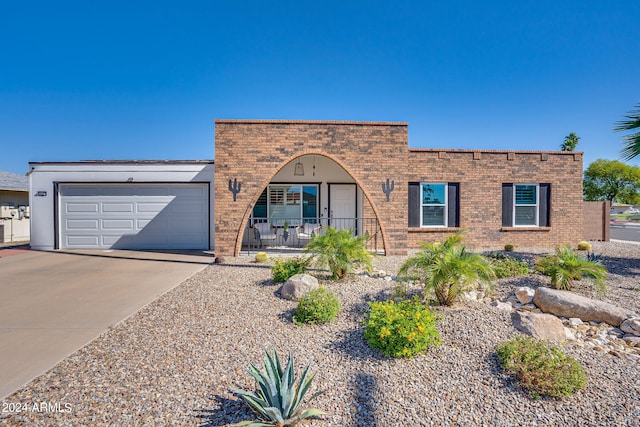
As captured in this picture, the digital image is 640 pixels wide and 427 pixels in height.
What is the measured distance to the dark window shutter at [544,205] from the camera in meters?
10.9

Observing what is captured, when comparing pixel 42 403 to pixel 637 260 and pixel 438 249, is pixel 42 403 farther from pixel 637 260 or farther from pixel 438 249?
pixel 637 260

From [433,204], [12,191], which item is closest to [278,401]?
[433,204]

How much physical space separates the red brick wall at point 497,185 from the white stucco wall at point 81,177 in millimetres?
8073

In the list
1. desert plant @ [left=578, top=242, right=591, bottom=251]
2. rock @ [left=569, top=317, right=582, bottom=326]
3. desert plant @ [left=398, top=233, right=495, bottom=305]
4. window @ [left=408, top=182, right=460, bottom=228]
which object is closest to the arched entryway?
window @ [left=408, top=182, right=460, bottom=228]

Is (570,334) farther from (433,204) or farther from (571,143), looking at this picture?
(571,143)

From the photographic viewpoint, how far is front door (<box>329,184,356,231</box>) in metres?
11.4

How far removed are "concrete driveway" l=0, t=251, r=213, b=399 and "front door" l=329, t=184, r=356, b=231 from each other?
4.82 meters

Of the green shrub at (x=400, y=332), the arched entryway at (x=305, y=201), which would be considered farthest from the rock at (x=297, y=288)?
the arched entryway at (x=305, y=201)

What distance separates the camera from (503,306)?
182 inches

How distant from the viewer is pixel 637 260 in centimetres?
810

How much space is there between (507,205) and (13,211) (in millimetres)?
22250

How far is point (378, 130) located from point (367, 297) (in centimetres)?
574

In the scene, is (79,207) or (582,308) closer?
(582,308)

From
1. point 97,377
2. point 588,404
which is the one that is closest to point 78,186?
point 97,377
